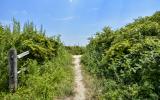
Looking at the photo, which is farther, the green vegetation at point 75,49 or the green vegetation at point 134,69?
the green vegetation at point 75,49

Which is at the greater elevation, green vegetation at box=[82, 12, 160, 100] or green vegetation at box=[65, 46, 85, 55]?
green vegetation at box=[65, 46, 85, 55]

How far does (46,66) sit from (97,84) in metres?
3.39

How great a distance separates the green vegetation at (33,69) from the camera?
12766 millimetres

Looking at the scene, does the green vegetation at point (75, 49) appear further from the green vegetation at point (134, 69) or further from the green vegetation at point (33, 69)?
the green vegetation at point (134, 69)

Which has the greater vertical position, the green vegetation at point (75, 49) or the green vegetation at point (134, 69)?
the green vegetation at point (75, 49)

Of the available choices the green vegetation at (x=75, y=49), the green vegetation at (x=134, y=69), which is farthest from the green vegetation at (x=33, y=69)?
the green vegetation at (x=75, y=49)

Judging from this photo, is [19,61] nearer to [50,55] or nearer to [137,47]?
[50,55]

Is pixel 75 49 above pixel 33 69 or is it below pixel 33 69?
above

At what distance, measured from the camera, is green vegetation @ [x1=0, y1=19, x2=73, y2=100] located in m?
12.8

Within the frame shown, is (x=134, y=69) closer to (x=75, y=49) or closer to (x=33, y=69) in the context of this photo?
(x=33, y=69)

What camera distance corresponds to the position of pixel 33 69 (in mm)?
14930

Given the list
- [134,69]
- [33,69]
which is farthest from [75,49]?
A: [134,69]

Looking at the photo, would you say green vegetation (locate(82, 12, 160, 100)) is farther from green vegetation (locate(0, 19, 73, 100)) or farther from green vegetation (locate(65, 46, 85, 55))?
green vegetation (locate(65, 46, 85, 55))

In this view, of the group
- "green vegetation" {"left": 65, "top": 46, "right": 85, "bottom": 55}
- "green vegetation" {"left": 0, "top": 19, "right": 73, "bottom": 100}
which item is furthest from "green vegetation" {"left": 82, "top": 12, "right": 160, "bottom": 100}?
"green vegetation" {"left": 65, "top": 46, "right": 85, "bottom": 55}
